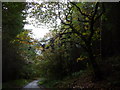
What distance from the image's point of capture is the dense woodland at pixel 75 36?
912cm

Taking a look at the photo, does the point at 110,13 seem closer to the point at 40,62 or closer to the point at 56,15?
the point at 56,15

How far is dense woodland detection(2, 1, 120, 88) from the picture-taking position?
9125mm

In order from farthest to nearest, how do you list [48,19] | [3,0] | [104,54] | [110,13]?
[104,54], [110,13], [48,19], [3,0]

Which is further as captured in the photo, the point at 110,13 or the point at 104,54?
the point at 104,54

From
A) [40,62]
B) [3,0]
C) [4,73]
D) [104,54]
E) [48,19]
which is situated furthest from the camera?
[40,62]

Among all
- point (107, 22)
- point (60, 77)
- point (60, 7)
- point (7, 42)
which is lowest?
point (60, 77)

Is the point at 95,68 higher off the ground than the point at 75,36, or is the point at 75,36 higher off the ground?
the point at 75,36

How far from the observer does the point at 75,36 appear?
1115cm

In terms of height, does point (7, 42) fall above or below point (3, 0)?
below

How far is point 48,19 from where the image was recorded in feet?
32.3

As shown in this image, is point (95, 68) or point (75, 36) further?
point (75, 36)

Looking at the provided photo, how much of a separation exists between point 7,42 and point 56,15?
7.16 m

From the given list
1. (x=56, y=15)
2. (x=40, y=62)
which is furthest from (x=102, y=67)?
(x=40, y=62)

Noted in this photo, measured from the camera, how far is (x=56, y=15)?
31.4 feet
